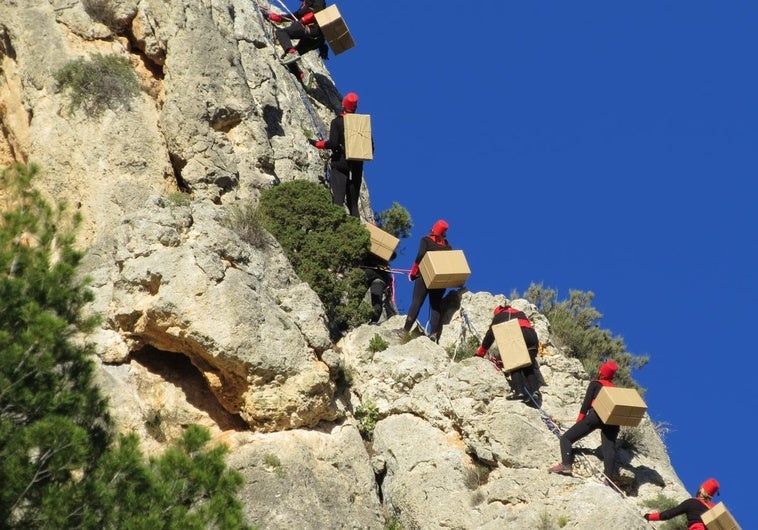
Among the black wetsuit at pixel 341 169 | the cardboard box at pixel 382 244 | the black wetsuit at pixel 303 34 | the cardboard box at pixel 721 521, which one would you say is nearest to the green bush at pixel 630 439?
the cardboard box at pixel 721 521

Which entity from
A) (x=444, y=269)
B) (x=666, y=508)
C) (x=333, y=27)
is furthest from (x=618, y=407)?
(x=333, y=27)

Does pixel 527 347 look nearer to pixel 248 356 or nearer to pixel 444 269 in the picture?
pixel 444 269

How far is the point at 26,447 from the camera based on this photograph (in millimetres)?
13109

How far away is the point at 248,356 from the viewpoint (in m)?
18.5

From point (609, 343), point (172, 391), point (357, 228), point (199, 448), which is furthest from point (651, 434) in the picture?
point (199, 448)

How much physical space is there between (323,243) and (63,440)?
9525 mm

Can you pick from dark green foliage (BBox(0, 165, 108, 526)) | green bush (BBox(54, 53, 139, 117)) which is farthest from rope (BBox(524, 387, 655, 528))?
green bush (BBox(54, 53, 139, 117))

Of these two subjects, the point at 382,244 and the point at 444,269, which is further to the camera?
the point at 382,244

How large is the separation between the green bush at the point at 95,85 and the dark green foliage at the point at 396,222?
6161 millimetres

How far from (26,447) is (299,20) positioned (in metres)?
16.1

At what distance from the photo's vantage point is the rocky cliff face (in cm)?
1839

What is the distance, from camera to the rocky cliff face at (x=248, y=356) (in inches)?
724

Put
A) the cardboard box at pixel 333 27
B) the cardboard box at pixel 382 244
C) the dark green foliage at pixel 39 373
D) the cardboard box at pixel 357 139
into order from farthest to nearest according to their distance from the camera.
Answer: the cardboard box at pixel 333 27 → the cardboard box at pixel 357 139 → the cardboard box at pixel 382 244 → the dark green foliage at pixel 39 373

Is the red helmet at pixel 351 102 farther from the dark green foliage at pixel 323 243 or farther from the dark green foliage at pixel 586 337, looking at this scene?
the dark green foliage at pixel 586 337
